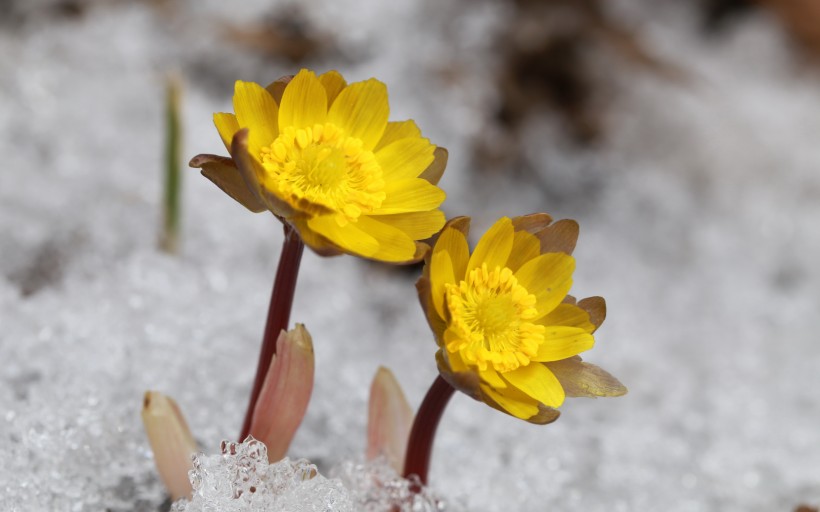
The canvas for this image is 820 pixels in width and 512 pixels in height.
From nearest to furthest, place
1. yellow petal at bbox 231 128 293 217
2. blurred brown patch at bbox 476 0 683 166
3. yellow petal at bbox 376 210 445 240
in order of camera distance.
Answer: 1. yellow petal at bbox 231 128 293 217
2. yellow petal at bbox 376 210 445 240
3. blurred brown patch at bbox 476 0 683 166

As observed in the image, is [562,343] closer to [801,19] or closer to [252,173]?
[252,173]

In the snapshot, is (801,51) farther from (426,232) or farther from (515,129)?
(426,232)

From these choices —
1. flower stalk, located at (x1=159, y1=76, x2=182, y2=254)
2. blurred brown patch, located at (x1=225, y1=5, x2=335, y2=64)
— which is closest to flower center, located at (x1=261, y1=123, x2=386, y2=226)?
flower stalk, located at (x1=159, y1=76, x2=182, y2=254)

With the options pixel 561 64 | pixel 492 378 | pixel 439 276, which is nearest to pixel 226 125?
pixel 439 276

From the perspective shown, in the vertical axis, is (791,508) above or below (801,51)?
below

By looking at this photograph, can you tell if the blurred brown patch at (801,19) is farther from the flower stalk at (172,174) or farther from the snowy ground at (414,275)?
the flower stalk at (172,174)

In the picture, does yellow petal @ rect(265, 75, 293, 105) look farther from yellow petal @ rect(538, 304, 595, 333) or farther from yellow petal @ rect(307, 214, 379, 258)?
yellow petal @ rect(538, 304, 595, 333)

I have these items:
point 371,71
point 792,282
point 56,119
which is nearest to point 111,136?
point 56,119
